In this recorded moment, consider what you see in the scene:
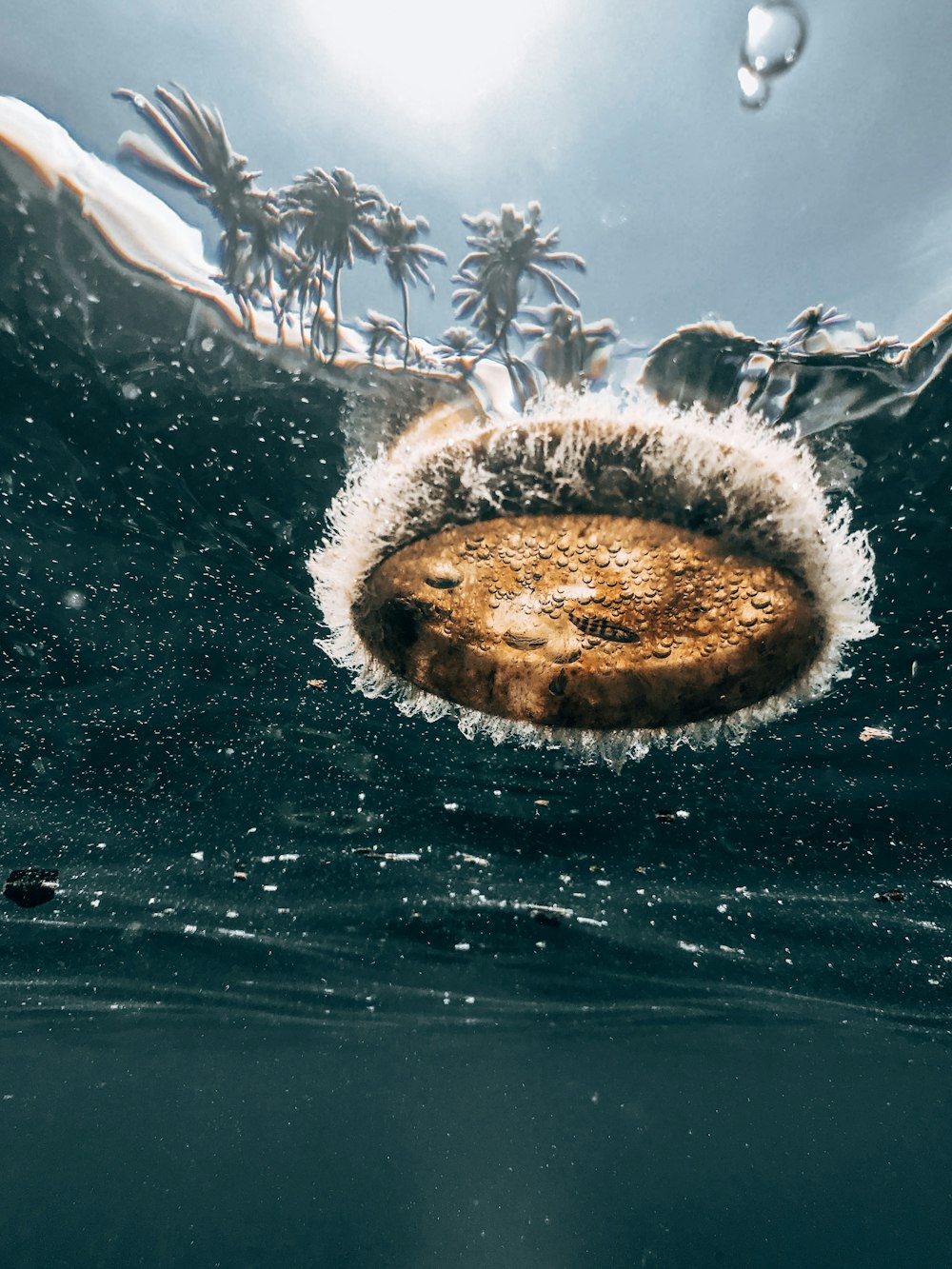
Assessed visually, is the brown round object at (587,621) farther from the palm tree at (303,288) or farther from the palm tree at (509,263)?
the palm tree at (303,288)

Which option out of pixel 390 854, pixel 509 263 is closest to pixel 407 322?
pixel 509 263

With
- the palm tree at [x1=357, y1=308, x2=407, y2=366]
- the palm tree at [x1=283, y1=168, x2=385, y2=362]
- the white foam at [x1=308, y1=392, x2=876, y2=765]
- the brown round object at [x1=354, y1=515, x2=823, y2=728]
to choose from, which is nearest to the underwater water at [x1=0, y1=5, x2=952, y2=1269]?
the palm tree at [x1=357, y1=308, x2=407, y2=366]

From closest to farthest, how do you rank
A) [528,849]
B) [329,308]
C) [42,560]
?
[329,308] → [42,560] → [528,849]

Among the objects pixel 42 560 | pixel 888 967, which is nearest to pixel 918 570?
pixel 42 560

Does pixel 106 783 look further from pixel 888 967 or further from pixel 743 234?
pixel 888 967

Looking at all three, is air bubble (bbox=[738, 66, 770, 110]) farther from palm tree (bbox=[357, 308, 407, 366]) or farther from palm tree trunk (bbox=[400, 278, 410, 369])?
palm tree (bbox=[357, 308, 407, 366])

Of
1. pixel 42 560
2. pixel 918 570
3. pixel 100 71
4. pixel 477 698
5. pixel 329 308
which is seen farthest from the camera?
pixel 42 560
